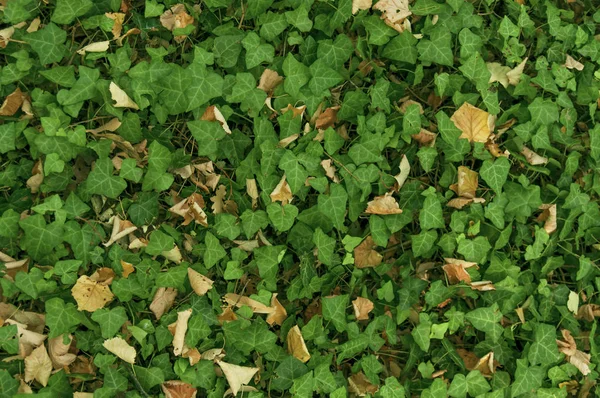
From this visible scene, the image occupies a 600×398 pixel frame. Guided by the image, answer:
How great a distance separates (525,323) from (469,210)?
38 centimetres

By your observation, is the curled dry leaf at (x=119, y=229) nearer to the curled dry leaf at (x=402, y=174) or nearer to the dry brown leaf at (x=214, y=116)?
the dry brown leaf at (x=214, y=116)

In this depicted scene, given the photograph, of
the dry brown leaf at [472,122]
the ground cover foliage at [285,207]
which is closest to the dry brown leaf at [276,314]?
the ground cover foliage at [285,207]

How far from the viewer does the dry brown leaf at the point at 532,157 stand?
2.07 m

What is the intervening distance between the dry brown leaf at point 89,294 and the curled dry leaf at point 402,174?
889 millimetres

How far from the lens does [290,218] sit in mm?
1890

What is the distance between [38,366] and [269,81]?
40.4 inches

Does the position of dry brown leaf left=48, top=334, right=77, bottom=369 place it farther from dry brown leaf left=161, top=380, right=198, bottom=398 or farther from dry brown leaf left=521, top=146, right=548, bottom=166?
dry brown leaf left=521, top=146, right=548, bottom=166

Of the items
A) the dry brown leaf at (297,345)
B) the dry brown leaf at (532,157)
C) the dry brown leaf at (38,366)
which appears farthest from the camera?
the dry brown leaf at (532,157)

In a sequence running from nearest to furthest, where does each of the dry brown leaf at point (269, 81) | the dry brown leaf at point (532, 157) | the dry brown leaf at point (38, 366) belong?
1. the dry brown leaf at point (38, 366)
2. the dry brown leaf at point (269, 81)
3. the dry brown leaf at point (532, 157)

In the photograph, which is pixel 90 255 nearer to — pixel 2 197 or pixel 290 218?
pixel 2 197

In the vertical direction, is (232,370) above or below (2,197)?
below

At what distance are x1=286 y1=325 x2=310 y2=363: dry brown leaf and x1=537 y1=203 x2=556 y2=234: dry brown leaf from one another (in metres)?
0.84

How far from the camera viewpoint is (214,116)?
1.90 metres

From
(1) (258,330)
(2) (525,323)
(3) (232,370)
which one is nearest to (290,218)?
(1) (258,330)
